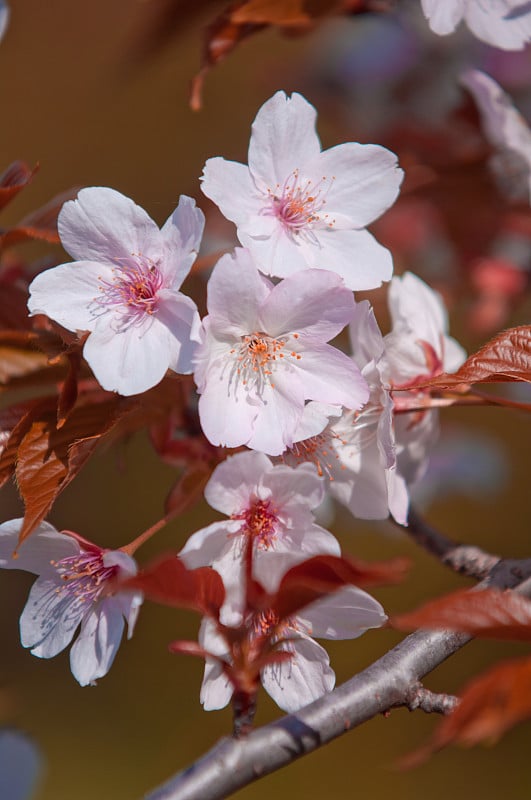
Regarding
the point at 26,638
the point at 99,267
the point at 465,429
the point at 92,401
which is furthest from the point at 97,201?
the point at 465,429

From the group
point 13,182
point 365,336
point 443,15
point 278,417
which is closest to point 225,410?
point 278,417

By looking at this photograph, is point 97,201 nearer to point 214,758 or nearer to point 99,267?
point 99,267

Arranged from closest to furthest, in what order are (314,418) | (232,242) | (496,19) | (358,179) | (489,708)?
(489,708) → (314,418) → (358,179) → (496,19) → (232,242)

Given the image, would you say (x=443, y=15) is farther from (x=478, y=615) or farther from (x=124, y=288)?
(x=478, y=615)

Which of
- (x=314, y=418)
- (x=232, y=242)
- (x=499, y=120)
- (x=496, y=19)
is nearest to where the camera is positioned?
(x=314, y=418)

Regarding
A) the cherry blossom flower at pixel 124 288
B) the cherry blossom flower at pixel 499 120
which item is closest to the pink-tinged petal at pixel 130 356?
the cherry blossom flower at pixel 124 288

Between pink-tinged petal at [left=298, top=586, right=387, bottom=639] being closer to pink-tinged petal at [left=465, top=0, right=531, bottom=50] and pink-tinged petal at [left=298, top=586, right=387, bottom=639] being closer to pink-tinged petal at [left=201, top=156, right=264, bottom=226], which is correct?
pink-tinged petal at [left=201, top=156, right=264, bottom=226]

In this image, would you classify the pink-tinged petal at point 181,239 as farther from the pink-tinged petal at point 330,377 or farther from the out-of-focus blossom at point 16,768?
the out-of-focus blossom at point 16,768

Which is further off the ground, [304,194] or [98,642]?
[304,194]
